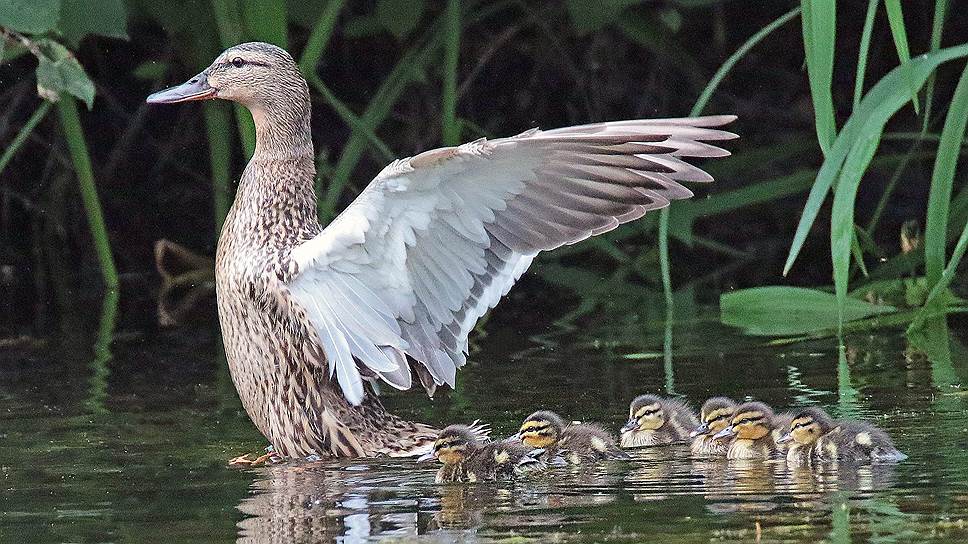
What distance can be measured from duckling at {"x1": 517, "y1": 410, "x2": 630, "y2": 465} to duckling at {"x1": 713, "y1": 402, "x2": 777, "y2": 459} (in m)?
0.29

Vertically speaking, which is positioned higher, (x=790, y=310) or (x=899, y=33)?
(x=899, y=33)

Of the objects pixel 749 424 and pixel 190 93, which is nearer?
pixel 749 424

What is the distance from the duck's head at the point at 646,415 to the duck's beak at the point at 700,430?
10 cm

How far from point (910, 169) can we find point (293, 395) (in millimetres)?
6068

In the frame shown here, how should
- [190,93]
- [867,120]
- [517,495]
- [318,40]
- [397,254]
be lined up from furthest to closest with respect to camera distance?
1. [318,40]
2. [190,93]
3. [867,120]
4. [397,254]
5. [517,495]

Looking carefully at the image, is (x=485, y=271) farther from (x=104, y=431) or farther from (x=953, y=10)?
(x=953, y=10)

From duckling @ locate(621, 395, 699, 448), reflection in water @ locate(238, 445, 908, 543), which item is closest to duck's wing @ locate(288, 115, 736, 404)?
reflection in water @ locate(238, 445, 908, 543)

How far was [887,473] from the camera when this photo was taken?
4.51 meters

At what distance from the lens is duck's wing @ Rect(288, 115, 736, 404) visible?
16.3ft

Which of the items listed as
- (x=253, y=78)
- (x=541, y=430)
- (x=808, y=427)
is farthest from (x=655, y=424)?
(x=253, y=78)

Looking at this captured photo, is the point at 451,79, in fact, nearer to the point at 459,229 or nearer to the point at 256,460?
the point at 459,229

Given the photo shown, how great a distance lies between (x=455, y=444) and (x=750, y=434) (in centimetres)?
81

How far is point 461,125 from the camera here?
8.66m

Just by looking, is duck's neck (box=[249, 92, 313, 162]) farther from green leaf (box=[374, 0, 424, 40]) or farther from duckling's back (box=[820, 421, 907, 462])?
green leaf (box=[374, 0, 424, 40])
